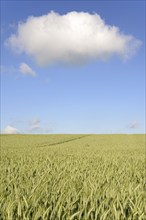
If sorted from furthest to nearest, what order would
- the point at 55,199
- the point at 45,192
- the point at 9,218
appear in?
the point at 45,192
the point at 55,199
the point at 9,218

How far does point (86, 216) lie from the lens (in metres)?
4.31

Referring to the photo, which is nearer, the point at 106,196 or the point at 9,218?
the point at 9,218

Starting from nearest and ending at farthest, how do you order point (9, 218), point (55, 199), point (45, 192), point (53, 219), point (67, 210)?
point (9, 218), point (53, 219), point (67, 210), point (55, 199), point (45, 192)

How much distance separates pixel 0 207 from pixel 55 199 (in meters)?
1.05

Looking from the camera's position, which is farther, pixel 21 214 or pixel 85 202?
pixel 85 202

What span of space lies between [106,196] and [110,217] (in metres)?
1.04

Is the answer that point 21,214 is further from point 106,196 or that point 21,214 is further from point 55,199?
point 106,196

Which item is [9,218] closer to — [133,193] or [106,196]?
[106,196]

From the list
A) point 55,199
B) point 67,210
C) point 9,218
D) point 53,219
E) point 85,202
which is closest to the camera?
point 9,218

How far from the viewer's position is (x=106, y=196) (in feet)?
18.2

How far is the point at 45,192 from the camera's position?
5.93 m

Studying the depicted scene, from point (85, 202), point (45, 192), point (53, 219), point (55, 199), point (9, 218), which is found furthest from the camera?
point (45, 192)

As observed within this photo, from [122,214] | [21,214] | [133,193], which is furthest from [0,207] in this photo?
[133,193]

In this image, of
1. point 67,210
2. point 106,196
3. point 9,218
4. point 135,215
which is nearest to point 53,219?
point 67,210
